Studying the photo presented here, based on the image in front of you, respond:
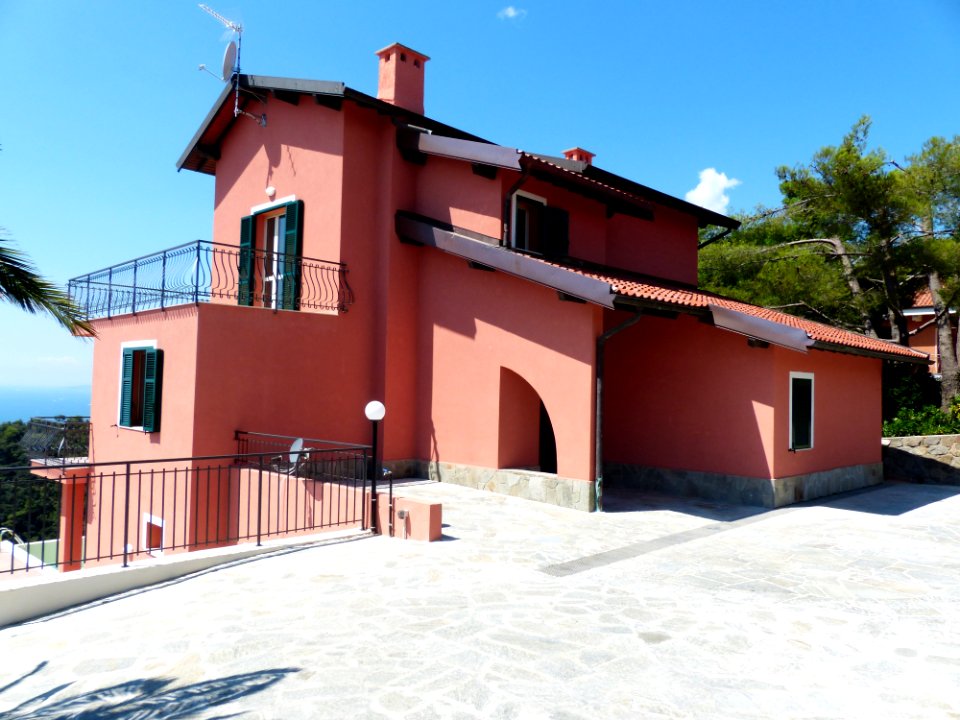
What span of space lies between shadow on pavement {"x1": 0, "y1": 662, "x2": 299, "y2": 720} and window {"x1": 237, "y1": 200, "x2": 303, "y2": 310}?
9.11 meters

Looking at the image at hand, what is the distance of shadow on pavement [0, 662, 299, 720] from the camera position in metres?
3.98

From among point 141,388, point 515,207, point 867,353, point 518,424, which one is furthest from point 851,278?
point 141,388

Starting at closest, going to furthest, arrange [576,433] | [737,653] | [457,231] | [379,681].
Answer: [379,681] < [737,653] < [576,433] < [457,231]

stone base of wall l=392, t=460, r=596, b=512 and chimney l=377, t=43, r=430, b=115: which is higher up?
chimney l=377, t=43, r=430, b=115

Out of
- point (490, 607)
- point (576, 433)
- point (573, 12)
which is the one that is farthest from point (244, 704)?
point (573, 12)

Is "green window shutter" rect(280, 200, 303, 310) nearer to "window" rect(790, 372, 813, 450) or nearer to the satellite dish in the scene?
the satellite dish

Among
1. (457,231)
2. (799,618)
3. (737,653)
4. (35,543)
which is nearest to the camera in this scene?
(737,653)

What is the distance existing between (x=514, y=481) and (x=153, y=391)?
6.58 m

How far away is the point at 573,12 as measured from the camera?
13.3 m

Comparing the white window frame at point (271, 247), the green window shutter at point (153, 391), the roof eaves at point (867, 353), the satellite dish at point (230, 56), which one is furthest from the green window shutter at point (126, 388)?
the roof eaves at point (867, 353)

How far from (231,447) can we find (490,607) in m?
6.95

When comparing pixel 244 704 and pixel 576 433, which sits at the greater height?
pixel 576 433

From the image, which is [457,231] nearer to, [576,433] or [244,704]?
[576,433]

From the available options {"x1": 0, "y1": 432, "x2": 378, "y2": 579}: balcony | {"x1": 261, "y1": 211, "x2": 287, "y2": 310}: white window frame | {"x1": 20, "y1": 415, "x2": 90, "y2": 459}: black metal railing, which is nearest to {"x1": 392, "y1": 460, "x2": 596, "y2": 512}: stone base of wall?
{"x1": 0, "y1": 432, "x2": 378, "y2": 579}: balcony
